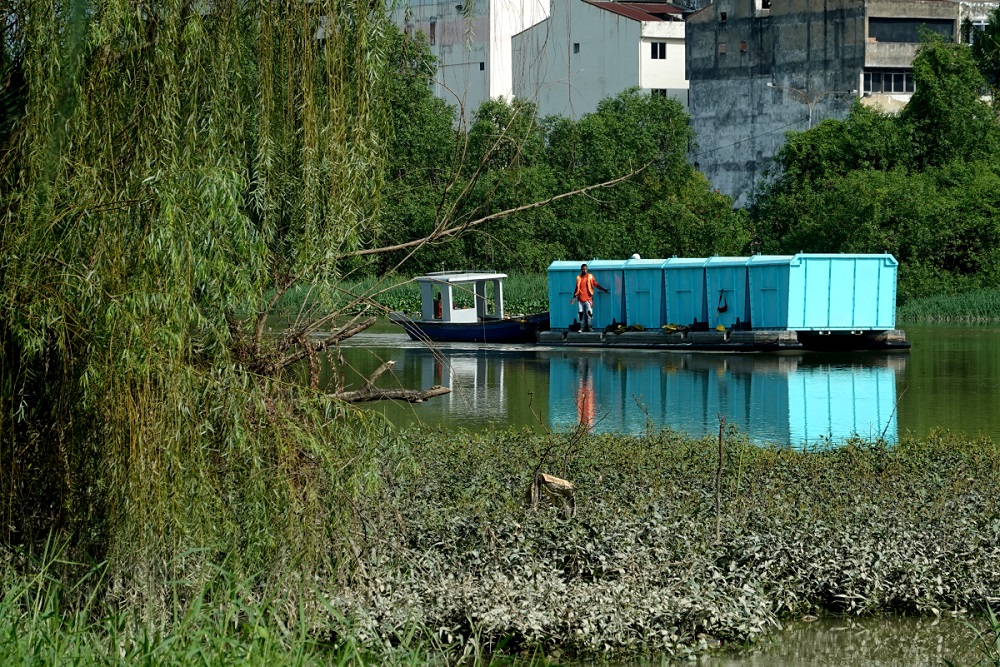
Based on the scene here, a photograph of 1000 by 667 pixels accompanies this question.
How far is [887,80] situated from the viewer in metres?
55.0

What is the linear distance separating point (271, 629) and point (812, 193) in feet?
150

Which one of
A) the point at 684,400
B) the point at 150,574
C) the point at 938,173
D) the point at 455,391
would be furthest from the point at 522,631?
the point at 938,173

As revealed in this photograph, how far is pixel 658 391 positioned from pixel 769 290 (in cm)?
922

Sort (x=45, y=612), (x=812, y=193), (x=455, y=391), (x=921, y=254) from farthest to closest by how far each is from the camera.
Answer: (x=812, y=193), (x=921, y=254), (x=455, y=391), (x=45, y=612)

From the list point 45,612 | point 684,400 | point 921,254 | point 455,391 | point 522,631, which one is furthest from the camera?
point 921,254

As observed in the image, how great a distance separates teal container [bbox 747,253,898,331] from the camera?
29797 millimetres

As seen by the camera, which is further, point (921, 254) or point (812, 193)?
point (812, 193)

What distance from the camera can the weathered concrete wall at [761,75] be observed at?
173 feet

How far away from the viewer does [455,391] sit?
22688mm

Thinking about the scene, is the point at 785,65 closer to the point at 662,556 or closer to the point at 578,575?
the point at 662,556

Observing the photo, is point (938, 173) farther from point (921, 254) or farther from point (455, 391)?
point (455, 391)

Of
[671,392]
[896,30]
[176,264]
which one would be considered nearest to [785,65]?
[896,30]

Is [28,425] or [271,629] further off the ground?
[28,425]

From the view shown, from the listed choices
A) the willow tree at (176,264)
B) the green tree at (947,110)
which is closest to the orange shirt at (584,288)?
the green tree at (947,110)
